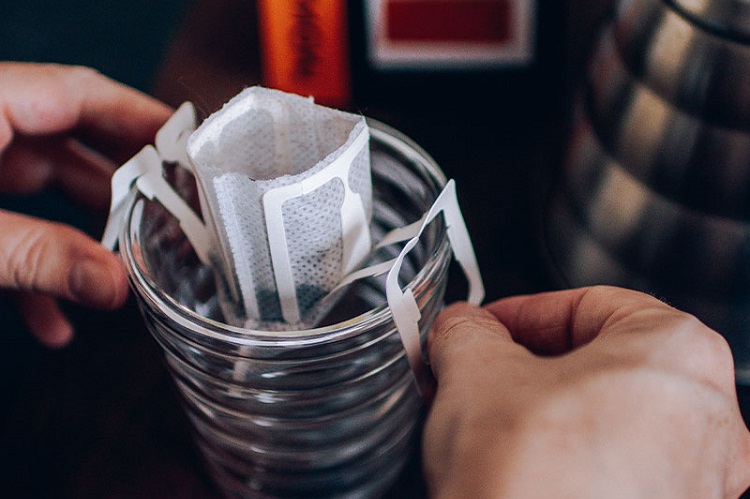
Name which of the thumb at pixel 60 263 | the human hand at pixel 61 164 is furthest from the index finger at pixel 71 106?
the thumb at pixel 60 263

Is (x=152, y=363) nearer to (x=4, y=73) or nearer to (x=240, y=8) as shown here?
(x=4, y=73)

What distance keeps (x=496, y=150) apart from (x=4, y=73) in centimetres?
35

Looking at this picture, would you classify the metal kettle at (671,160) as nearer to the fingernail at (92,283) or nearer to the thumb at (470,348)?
the thumb at (470,348)

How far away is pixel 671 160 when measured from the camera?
0.37m

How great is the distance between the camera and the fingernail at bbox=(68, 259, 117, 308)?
0.38m

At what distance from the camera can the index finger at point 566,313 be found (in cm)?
30

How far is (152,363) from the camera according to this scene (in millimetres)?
451

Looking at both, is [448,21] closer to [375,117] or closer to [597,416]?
[375,117]

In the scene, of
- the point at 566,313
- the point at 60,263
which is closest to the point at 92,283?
the point at 60,263

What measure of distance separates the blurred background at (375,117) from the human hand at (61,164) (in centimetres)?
5

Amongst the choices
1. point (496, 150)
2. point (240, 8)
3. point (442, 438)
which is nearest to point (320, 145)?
point (442, 438)

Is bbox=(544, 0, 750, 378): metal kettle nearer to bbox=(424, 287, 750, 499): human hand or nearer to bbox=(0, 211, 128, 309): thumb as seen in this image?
bbox=(424, 287, 750, 499): human hand

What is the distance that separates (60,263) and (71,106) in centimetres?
16

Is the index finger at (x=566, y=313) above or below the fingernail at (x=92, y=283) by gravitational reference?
above
